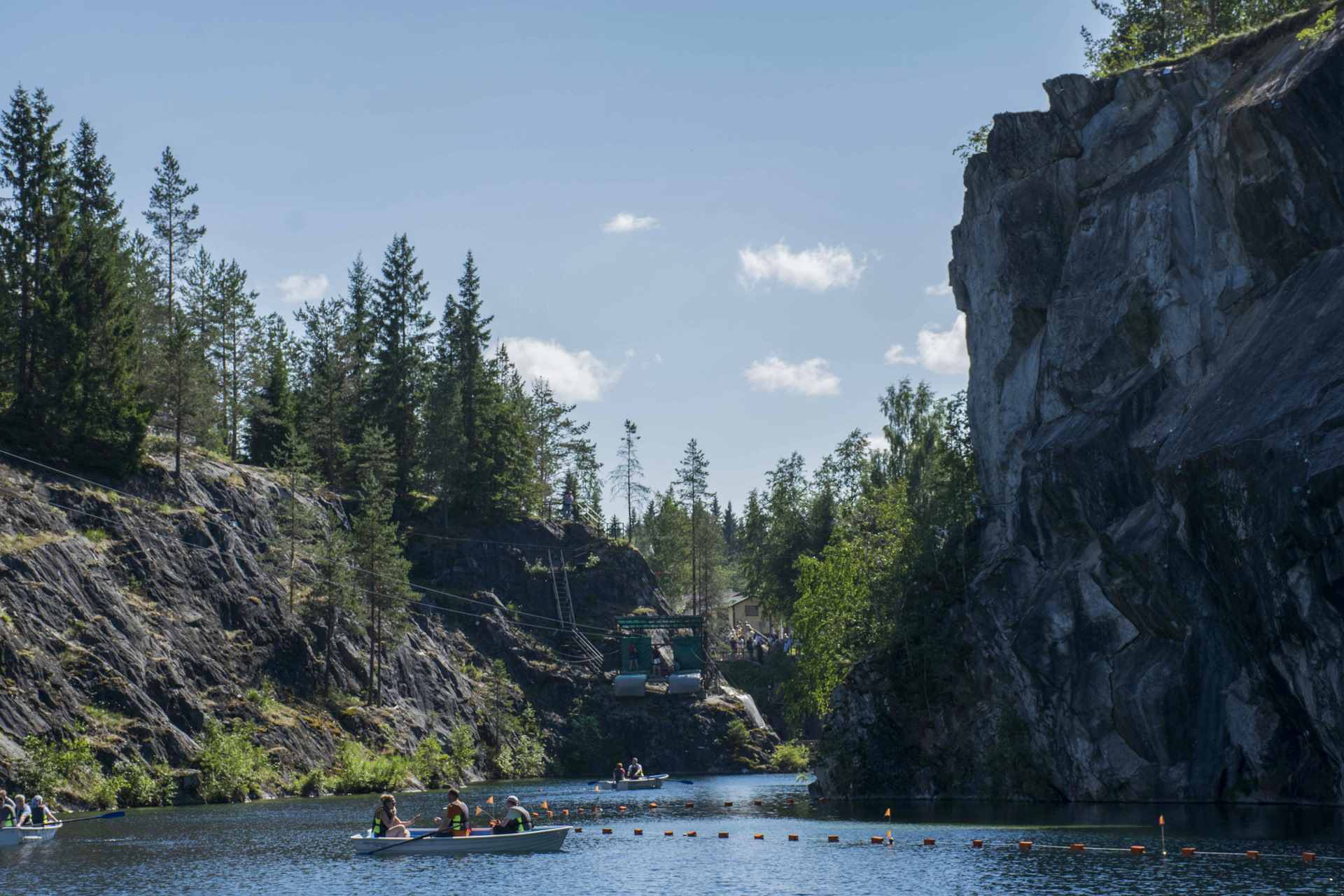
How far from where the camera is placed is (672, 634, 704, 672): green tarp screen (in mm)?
85875

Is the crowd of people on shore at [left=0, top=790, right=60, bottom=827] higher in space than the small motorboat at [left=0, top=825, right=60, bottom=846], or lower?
higher

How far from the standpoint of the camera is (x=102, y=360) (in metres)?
62.6

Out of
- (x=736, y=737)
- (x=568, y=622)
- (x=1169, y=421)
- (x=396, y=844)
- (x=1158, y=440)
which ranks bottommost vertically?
(x=736, y=737)

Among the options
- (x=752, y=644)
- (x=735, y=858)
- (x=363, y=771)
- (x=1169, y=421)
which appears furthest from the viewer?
(x=752, y=644)

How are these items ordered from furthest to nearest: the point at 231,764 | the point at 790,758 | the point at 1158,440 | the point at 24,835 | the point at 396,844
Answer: the point at 790,758, the point at 231,764, the point at 1158,440, the point at 24,835, the point at 396,844

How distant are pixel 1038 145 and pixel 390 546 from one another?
45.1 m

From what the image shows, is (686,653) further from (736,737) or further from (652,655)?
(736,737)

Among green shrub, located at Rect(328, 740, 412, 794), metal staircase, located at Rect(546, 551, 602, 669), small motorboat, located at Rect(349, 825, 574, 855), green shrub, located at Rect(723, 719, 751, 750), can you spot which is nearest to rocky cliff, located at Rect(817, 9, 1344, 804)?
small motorboat, located at Rect(349, 825, 574, 855)

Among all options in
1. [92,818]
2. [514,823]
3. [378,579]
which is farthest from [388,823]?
[378,579]

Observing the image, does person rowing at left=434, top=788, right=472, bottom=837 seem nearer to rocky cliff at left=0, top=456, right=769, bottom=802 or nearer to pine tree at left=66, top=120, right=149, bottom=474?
rocky cliff at left=0, top=456, right=769, bottom=802

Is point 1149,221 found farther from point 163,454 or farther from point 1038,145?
point 163,454

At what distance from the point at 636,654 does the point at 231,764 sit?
36871 mm

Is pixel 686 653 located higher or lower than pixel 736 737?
higher

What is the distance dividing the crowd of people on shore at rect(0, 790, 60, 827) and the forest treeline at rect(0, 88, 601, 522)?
27.5 m
